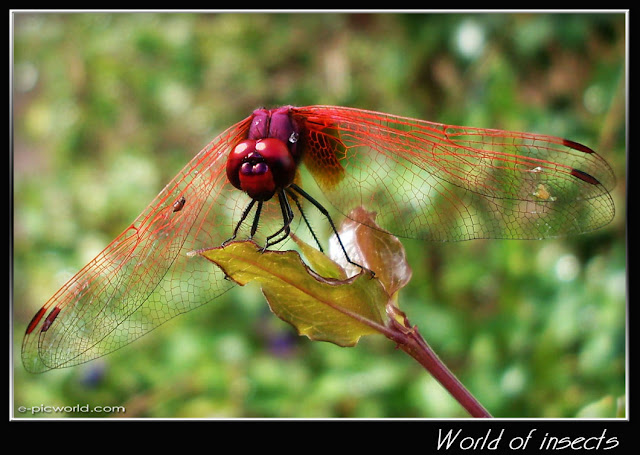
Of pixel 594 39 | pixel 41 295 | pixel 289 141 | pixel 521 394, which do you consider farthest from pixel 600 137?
pixel 41 295

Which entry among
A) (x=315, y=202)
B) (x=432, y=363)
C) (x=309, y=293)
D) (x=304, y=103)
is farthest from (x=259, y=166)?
(x=304, y=103)

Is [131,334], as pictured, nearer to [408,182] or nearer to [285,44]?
[408,182]

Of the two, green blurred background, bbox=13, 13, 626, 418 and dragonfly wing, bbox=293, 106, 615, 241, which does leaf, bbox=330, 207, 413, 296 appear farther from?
green blurred background, bbox=13, 13, 626, 418

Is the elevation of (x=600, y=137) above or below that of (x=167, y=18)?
below

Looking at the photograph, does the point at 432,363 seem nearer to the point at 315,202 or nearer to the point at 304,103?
the point at 315,202

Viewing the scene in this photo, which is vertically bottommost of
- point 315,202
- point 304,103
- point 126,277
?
point 126,277

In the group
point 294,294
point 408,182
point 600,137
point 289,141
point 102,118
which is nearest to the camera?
point 294,294
